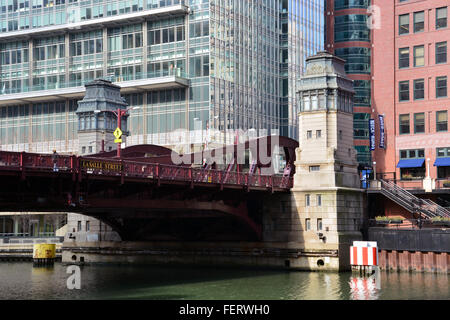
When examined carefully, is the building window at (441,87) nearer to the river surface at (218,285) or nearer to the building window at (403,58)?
the building window at (403,58)

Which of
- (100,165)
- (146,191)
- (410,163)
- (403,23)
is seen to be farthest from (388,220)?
(100,165)

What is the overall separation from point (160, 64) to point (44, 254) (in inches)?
1841

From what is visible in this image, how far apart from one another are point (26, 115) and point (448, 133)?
74.3m

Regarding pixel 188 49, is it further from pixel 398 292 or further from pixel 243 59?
pixel 398 292

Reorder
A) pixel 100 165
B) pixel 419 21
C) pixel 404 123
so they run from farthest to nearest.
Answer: pixel 404 123
pixel 419 21
pixel 100 165

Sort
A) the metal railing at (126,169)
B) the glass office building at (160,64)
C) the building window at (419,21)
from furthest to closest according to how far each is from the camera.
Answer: the glass office building at (160,64)
the building window at (419,21)
the metal railing at (126,169)

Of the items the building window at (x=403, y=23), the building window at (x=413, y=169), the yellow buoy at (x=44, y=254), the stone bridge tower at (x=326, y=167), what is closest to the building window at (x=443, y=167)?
the building window at (x=413, y=169)

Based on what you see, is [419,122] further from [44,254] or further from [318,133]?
[44,254]

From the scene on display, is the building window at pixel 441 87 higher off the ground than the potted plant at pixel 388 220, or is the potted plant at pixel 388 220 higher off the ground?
the building window at pixel 441 87

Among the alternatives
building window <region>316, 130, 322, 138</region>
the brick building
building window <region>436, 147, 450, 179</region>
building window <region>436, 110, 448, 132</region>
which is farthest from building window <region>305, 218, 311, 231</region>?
building window <region>436, 110, 448, 132</region>

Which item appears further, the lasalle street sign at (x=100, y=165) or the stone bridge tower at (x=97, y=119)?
the stone bridge tower at (x=97, y=119)

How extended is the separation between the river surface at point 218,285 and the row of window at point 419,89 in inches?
974

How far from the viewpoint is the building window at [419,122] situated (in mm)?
81881

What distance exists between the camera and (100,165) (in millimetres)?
50281
